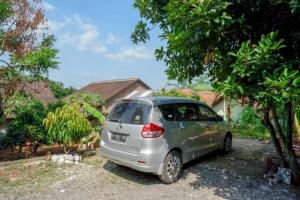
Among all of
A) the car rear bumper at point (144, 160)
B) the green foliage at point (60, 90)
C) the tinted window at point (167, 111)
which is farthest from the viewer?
the green foliage at point (60, 90)

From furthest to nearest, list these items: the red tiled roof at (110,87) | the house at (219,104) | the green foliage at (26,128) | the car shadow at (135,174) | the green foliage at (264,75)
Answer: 1. the red tiled roof at (110,87)
2. the house at (219,104)
3. the green foliage at (26,128)
4. the car shadow at (135,174)
5. the green foliage at (264,75)

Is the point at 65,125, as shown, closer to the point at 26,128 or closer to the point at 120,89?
the point at 26,128

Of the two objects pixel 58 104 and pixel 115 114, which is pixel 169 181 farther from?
pixel 58 104

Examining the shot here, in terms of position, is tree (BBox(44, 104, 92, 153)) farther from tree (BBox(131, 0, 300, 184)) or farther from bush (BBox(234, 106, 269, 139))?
bush (BBox(234, 106, 269, 139))

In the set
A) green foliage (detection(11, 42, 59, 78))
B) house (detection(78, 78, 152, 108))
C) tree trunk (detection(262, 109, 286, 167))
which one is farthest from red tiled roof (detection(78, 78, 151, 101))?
tree trunk (detection(262, 109, 286, 167))

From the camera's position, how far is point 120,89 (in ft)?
94.2

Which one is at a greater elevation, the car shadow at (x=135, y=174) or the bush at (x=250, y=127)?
the bush at (x=250, y=127)

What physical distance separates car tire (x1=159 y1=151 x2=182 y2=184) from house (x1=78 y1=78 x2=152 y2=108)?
20.7 metres

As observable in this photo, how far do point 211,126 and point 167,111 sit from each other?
6.82ft

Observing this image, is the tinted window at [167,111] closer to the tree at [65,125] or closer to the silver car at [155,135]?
the silver car at [155,135]

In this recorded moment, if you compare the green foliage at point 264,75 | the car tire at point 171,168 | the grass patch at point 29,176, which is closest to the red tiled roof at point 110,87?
the grass patch at point 29,176

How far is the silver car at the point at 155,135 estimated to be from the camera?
19.6 ft

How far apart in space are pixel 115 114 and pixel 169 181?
87.3 inches

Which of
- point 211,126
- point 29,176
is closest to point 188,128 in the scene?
point 211,126
